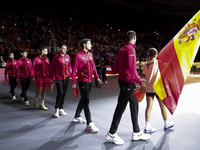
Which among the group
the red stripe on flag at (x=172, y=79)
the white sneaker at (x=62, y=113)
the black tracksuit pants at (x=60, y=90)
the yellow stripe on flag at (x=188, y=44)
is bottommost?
the white sneaker at (x=62, y=113)

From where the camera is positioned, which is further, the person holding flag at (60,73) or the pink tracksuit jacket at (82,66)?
the person holding flag at (60,73)

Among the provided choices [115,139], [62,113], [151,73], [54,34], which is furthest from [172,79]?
[54,34]

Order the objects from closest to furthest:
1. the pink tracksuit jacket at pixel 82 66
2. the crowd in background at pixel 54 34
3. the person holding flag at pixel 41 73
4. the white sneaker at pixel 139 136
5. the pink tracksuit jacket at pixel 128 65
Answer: the pink tracksuit jacket at pixel 128 65, the white sneaker at pixel 139 136, the pink tracksuit jacket at pixel 82 66, the person holding flag at pixel 41 73, the crowd in background at pixel 54 34

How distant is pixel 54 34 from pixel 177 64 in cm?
1635

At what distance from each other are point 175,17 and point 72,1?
1734 centimetres

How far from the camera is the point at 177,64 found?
3600 millimetres

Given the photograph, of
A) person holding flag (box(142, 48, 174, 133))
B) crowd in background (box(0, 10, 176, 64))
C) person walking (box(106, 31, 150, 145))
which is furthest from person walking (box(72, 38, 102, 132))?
crowd in background (box(0, 10, 176, 64))

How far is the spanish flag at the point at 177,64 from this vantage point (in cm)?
348

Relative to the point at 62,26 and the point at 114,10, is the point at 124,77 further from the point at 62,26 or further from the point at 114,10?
the point at 114,10

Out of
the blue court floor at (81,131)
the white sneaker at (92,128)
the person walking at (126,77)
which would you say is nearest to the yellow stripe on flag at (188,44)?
the person walking at (126,77)

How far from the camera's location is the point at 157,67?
408 centimetres

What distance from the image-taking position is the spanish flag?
137 inches

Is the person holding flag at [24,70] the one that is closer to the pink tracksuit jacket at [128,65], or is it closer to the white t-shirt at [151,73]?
the pink tracksuit jacket at [128,65]

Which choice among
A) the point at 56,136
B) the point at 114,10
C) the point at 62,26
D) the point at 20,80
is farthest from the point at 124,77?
the point at 114,10
